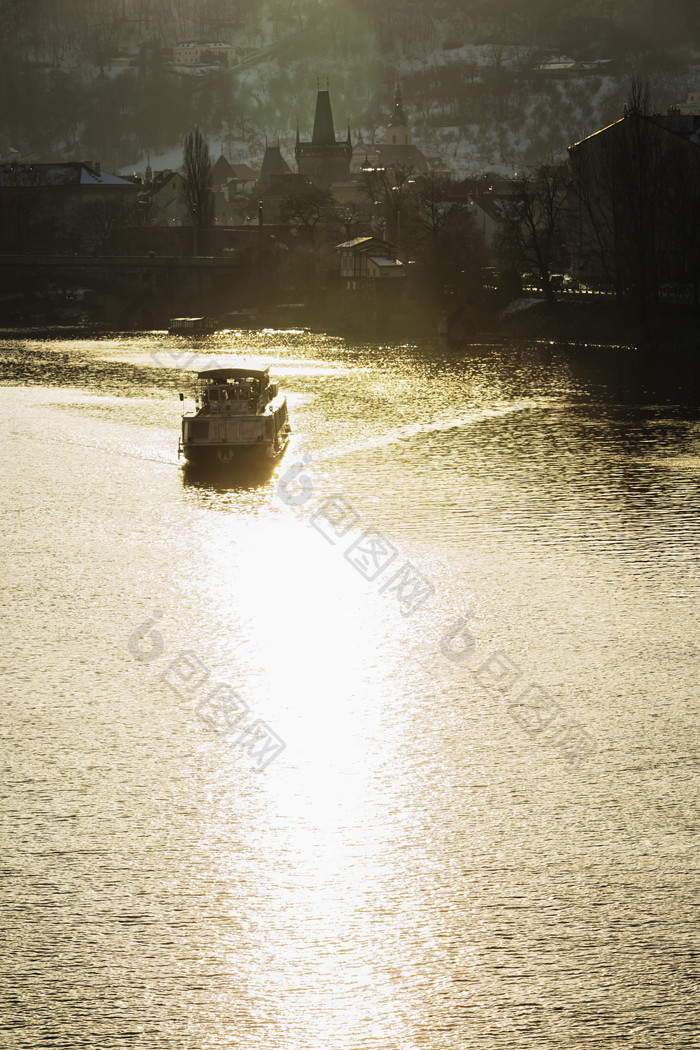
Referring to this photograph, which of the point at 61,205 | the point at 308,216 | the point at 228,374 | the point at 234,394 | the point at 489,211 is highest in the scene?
the point at 61,205

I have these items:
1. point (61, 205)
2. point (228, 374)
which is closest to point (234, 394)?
point (228, 374)

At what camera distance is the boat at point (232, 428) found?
133 feet

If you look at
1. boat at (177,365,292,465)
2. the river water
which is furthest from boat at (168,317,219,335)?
the river water

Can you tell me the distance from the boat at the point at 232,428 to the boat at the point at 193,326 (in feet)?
174

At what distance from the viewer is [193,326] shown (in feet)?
324

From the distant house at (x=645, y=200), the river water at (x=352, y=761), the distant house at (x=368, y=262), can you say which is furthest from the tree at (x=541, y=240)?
the river water at (x=352, y=761)

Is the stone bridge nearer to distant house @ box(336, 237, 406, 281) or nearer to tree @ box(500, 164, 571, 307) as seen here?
distant house @ box(336, 237, 406, 281)

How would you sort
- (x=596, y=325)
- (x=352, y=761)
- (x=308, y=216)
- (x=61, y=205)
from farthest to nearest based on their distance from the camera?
(x=61, y=205)
(x=308, y=216)
(x=596, y=325)
(x=352, y=761)

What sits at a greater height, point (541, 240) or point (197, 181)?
point (197, 181)

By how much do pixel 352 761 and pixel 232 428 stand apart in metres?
24.2

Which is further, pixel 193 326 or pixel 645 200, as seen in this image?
pixel 193 326

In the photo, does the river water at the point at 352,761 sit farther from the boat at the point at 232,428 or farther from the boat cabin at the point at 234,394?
the boat cabin at the point at 234,394

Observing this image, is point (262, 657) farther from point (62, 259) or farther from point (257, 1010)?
point (62, 259)

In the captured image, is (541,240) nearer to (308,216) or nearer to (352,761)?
(308,216)
